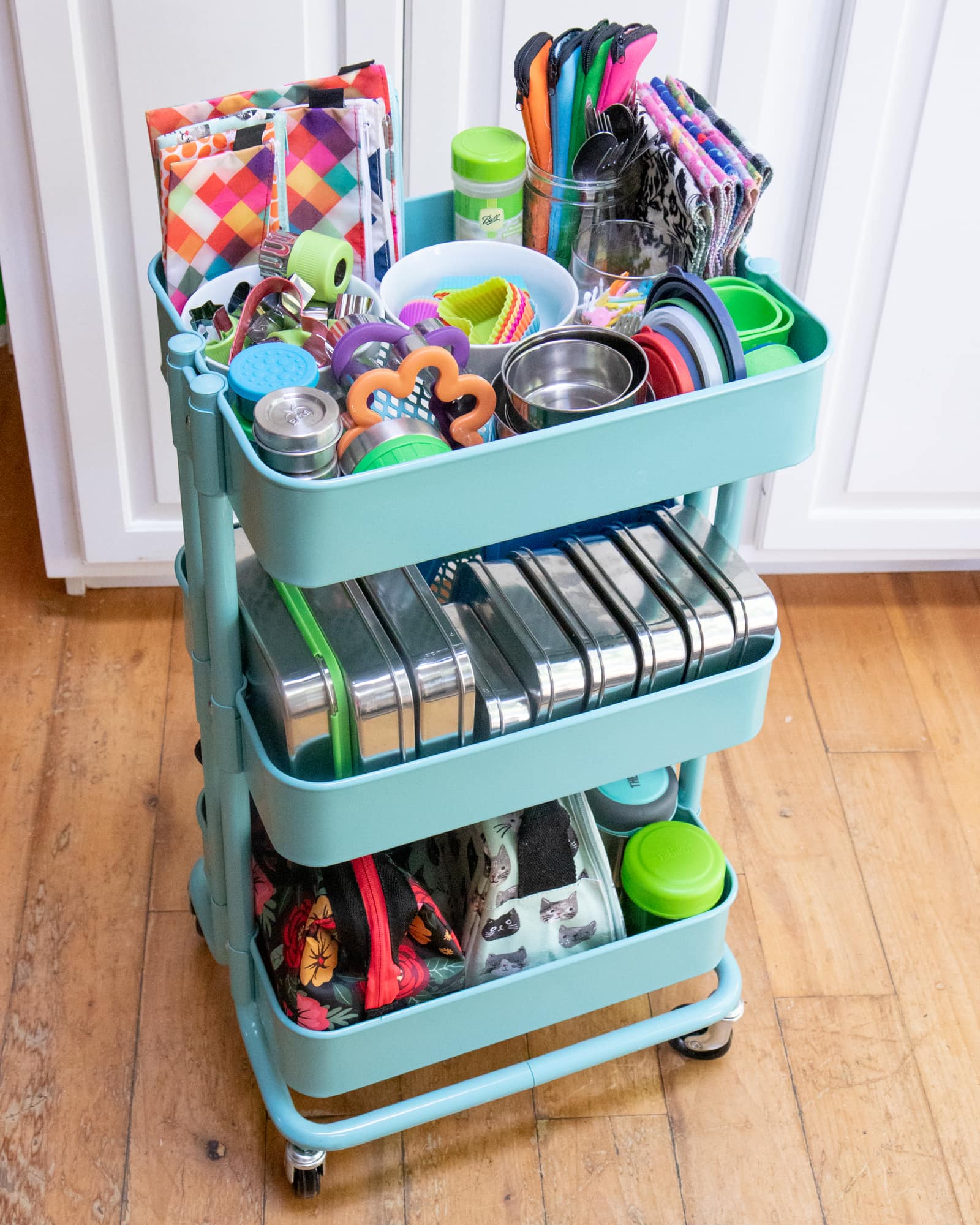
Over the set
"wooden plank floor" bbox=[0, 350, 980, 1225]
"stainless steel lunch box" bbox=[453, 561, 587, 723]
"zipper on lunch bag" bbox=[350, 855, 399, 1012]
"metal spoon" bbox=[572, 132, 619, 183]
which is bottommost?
"wooden plank floor" bbox=[0, 350, 980, 1225]

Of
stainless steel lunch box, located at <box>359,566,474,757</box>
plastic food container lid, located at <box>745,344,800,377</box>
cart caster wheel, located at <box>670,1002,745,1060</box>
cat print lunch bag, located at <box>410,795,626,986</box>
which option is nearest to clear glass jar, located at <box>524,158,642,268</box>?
plastic food container lid, located at <box>745,344,800,377</box>

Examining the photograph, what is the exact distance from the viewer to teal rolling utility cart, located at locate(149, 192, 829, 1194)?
2.97 feet

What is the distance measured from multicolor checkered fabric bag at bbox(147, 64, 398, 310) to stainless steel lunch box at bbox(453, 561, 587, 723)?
33 centimetres

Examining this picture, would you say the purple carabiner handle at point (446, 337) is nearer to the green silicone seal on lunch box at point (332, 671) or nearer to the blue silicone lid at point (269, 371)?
the blue silicone lid at point (269, 371)

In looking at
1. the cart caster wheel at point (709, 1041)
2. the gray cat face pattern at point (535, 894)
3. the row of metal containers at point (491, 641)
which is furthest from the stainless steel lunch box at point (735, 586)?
the cart caster wheel at point (709, 1041)

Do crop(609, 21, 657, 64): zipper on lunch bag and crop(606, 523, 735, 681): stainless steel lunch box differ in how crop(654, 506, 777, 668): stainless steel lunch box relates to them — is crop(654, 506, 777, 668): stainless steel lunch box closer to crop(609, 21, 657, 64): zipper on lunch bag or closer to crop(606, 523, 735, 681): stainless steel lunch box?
crop(606, 523, 735, 681): stainless steel lunch box

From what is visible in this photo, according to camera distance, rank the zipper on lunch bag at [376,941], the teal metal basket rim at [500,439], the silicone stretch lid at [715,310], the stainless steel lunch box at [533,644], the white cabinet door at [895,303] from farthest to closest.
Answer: the white cabinet door at [895,303] → the zipper on lunch bag at [376,941] → the stainless steel lunch box at [533,644] → the silicone stretch lid at [715,310] → the teal metal basket rim at [500,439]

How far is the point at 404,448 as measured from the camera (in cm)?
92

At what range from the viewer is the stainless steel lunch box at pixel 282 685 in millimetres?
982

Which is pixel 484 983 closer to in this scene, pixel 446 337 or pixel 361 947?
pixel 361 947

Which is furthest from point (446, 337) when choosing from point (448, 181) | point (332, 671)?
point (448, 181)

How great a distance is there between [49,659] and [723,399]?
4.06ft

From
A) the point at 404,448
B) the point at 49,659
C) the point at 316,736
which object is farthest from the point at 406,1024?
the point at 49,659

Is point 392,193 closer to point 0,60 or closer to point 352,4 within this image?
point 352,4
